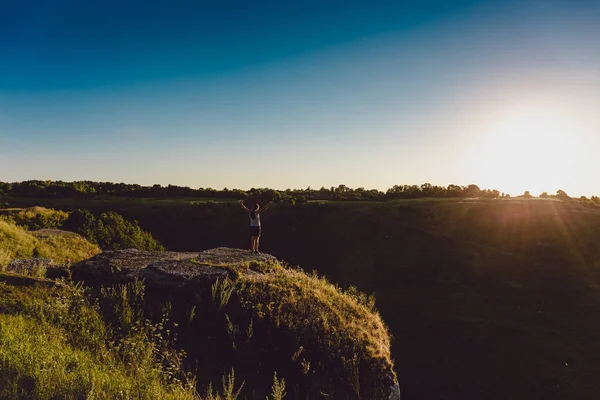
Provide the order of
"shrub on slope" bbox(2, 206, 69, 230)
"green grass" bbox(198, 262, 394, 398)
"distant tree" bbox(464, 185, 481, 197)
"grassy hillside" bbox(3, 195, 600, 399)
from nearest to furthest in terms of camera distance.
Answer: "green grass" bbox(198, 262, 394, 398), "grassy hillside" bbox(3, 195, 600, 399), "shrub on slope" bbox(2, 206, 69, 230), "distant tree" bbox(464, 185, 481, 197)

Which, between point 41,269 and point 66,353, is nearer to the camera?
point 66,353

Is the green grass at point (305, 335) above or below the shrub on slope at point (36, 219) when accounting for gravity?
below

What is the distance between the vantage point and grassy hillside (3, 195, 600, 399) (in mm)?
17156

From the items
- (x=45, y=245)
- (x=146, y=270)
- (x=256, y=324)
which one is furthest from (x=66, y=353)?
(x=45, y=245)

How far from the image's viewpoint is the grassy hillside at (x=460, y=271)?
17.2m

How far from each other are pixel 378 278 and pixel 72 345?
27383 mm

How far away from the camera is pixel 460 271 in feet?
104

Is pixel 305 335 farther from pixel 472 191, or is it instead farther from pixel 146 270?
pixel 472 191

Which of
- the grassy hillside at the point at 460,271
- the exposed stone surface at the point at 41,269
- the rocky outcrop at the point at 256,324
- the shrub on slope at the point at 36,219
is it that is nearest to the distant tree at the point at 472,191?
the grassy hillside at the point at 460,271

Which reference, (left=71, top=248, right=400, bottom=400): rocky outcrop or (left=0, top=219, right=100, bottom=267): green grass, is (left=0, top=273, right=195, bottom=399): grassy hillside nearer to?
(left=71, top=248, right=400, bottom=400): rocky outcrop

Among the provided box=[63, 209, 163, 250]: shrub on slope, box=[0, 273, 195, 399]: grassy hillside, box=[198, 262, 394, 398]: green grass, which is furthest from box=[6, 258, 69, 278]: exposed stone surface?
box=[63, 209, 163, 250]: shrub on slope

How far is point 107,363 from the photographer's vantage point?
19.4ft

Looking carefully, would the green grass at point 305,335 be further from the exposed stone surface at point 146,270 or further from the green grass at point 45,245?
the green grass at point 45,245

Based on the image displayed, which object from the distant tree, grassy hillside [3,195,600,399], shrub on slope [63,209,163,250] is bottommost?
grassy hillside [3,195,600,399]
